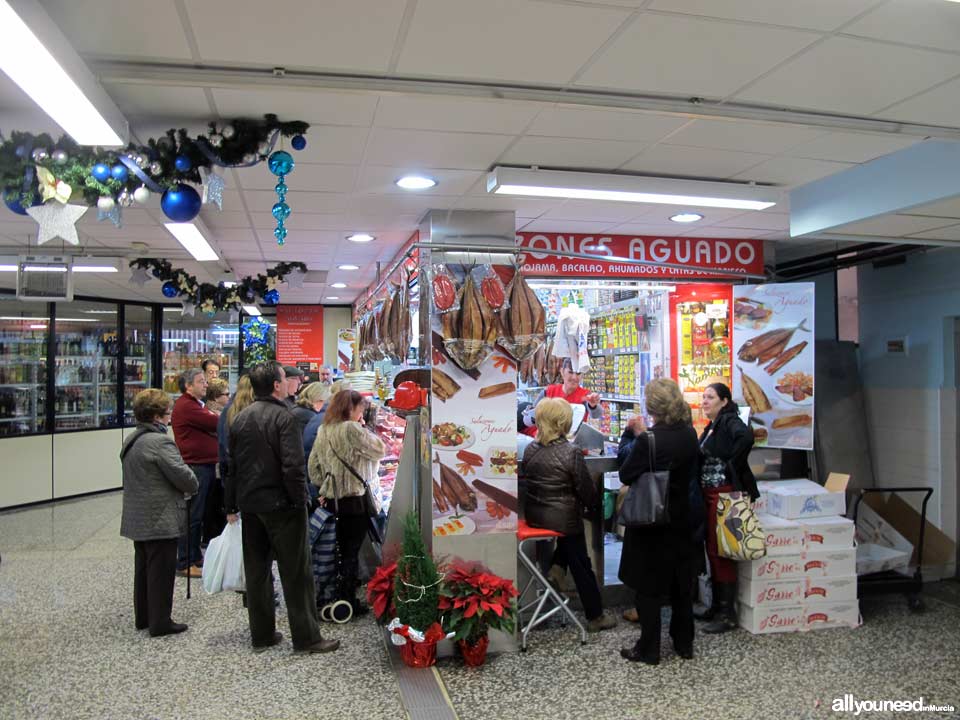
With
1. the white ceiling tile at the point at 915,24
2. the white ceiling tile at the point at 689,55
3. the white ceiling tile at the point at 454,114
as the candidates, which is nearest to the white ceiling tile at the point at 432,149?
the white ceiling tile at the point at 454,114

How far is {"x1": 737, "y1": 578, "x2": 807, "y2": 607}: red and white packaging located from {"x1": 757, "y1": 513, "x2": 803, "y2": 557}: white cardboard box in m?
0.19

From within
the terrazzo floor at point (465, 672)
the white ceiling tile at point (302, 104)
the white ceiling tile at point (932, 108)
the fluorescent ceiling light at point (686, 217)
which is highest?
the white ceiling tile at point (302, 104)

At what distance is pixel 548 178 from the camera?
13.0 ft

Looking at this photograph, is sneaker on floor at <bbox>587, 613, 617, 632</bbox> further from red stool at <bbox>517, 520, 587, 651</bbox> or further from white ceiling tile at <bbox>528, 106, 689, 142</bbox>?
white ceiling tile at <bbox>528, 106, 689, 142</bbox>

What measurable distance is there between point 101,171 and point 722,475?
12.9ft

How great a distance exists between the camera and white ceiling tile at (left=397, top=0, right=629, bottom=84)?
88.4 inches

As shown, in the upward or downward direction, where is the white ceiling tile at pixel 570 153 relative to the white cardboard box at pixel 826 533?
upward

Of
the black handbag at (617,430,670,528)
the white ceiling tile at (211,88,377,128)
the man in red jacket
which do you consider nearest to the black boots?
the black handbag at (617,430,670,528)

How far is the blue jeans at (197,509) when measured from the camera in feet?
19.3

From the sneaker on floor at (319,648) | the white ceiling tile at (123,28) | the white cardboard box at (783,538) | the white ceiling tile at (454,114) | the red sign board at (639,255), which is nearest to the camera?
the white ceiling tile at (123,28)

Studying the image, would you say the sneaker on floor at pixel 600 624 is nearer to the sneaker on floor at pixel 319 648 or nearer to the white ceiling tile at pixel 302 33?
the sneaker on floor at pixel 319 648

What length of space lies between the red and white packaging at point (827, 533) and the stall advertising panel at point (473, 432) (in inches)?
77.1

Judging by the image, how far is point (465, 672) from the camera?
4.01m

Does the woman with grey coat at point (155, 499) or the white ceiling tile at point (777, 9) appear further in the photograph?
the woman with grey coat at point (155, 499)
